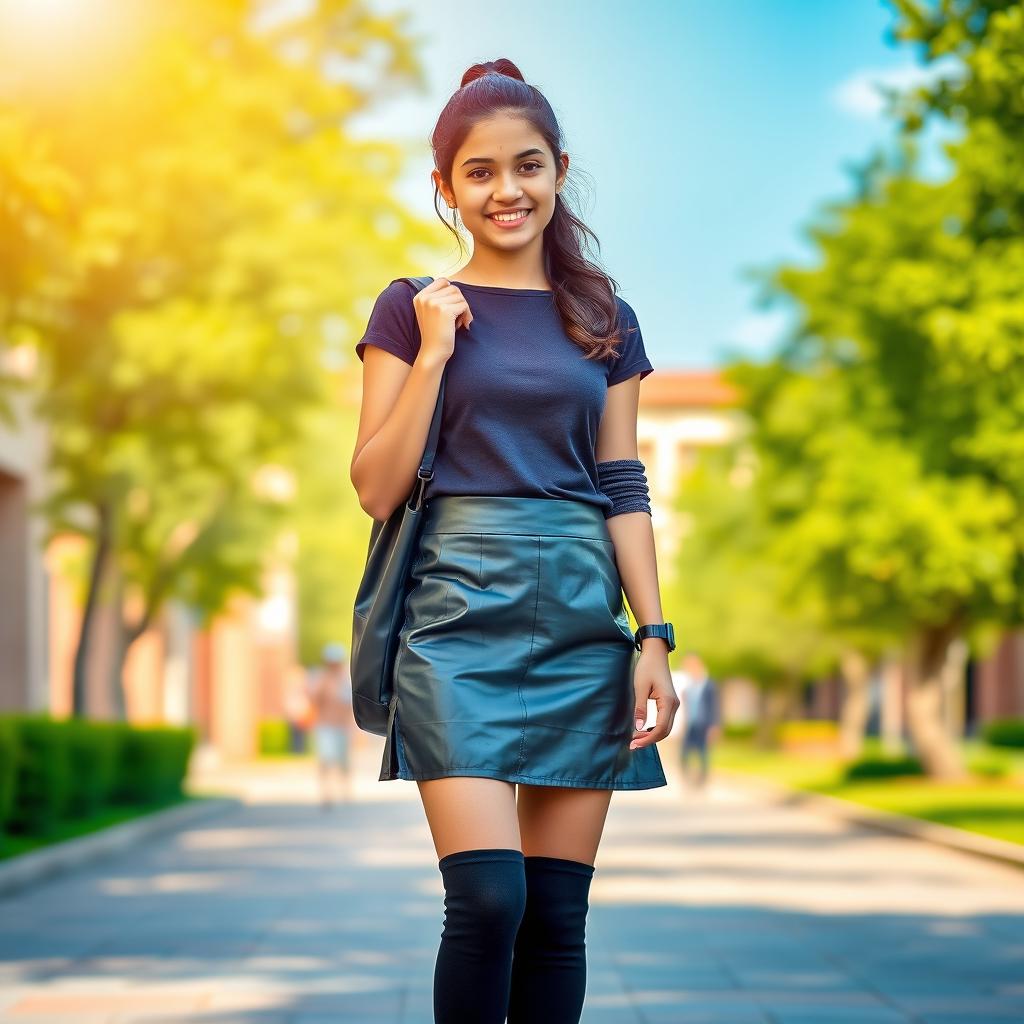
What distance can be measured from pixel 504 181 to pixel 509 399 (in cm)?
43

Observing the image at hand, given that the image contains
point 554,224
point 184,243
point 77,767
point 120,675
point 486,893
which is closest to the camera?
point 486,893

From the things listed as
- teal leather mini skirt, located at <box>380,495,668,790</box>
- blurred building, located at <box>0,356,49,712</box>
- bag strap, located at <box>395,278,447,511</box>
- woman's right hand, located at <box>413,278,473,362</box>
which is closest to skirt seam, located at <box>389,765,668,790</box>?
teal leather mini skirt, located at <box>380,495,668,790</box>

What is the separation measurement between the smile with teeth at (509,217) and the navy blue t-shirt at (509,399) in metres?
0.13

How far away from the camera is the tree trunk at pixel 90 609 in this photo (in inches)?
868

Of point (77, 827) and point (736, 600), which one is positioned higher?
point (736, 600)

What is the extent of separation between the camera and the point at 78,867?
13852 millimetres

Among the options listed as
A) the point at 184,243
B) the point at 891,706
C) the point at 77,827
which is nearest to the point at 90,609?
the point at 184,243

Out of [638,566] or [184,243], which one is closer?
[638,566]

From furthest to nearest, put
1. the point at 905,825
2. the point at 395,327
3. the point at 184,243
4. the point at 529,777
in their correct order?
the point at 184,243 < the point at 905,825 < the point at 395,327 < the point at 529,777

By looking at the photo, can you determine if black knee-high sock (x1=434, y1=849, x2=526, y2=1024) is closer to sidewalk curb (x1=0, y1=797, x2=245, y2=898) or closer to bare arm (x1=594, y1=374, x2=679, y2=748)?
bare arm (x1=594, y1=374, x2=679, y2=748)

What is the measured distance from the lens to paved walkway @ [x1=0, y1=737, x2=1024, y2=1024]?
272 inches

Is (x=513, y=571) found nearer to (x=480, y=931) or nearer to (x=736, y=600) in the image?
(x=480, y=931)

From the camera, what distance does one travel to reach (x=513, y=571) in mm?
3582

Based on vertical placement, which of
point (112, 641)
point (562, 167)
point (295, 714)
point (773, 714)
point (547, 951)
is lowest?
point (773, 714)
